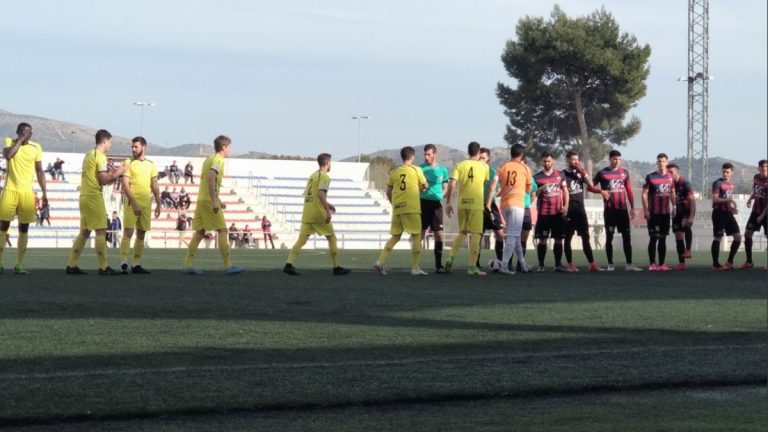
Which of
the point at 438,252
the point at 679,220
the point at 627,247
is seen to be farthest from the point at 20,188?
the point at 679,220

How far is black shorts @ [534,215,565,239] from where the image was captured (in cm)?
1794

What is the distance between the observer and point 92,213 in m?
15.2

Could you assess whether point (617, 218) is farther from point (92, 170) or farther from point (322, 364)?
point (322, 364)

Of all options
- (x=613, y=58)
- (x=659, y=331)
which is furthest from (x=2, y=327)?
(x=613, y=58)

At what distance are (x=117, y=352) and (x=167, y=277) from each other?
8.06m

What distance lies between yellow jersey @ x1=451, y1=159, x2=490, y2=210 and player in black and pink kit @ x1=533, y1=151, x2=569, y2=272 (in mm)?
1599

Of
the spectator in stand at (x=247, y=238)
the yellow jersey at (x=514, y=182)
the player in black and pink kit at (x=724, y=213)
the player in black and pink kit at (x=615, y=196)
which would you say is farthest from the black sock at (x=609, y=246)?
the spectator in stand at (x=247, y=238)

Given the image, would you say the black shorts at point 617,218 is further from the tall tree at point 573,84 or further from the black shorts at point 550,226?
the tall tree at point 573,84

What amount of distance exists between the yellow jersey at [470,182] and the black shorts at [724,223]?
478 cm

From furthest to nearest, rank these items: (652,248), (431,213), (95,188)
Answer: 1. (652,248)
2. (431,213)
3. (95,188)

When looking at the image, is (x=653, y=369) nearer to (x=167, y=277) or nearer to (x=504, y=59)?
(x=167, y=277)

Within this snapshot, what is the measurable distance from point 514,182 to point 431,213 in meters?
1.53

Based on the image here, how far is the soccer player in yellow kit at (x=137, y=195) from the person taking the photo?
617 inches

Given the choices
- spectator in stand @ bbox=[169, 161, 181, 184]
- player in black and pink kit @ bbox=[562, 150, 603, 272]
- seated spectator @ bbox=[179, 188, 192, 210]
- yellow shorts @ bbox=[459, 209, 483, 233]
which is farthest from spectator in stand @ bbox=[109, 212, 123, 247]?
yellow shorts @ bbox=[459, 209, 483, 233]
